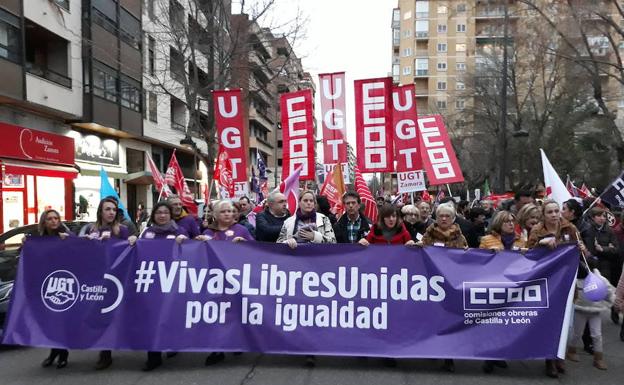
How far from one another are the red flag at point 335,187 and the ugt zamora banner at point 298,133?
1.55 ft

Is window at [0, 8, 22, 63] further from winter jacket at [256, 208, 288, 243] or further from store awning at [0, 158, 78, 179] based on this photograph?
winter jacket at [256, 208, 288, 243]

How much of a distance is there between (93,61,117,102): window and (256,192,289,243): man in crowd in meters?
19.1

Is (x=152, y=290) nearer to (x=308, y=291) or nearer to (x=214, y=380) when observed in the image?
(x=214, y=380)

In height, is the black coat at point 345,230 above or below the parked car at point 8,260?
above

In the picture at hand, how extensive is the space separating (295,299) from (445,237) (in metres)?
1.69

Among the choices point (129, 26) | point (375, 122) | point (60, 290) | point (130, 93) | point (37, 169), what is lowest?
point (60, 290)

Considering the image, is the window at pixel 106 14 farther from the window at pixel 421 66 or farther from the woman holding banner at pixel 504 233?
the window at pixel 421 66

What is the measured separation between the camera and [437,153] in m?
11.1

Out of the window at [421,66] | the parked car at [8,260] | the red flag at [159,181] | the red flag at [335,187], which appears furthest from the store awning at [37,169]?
the window at [421,66]

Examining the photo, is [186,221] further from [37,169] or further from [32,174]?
[37,169]

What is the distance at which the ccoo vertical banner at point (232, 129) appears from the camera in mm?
10836

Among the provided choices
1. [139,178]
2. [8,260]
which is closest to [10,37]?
[139,178]

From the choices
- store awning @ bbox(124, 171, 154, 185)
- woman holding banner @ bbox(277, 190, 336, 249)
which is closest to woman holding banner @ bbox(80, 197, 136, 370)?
woman holding banner @ bbox(277, 190, 336, 249)

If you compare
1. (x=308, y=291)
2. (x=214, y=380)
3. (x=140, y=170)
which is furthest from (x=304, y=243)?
(x=140, y=170)
